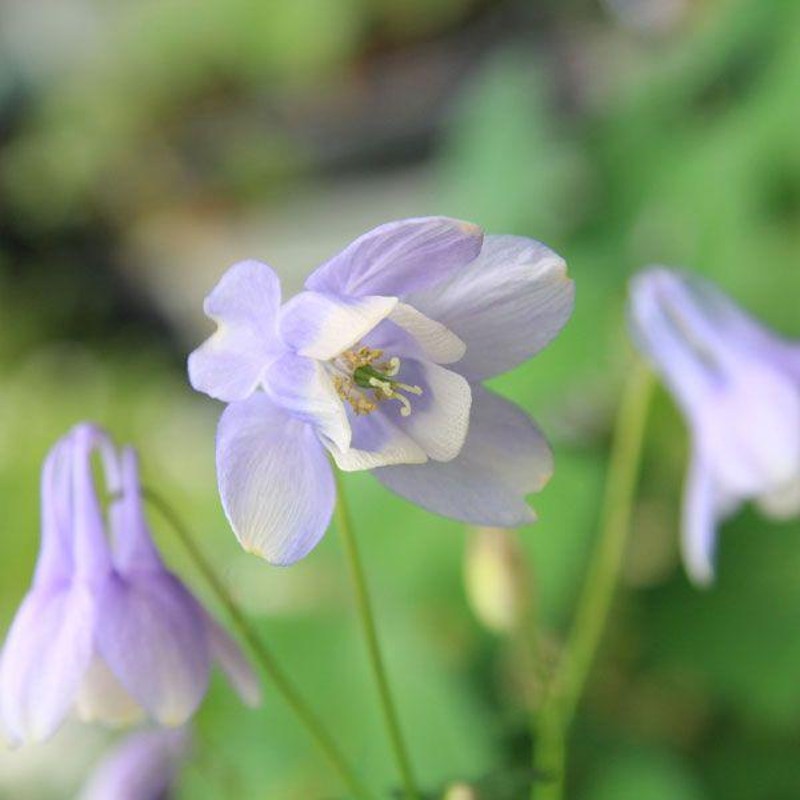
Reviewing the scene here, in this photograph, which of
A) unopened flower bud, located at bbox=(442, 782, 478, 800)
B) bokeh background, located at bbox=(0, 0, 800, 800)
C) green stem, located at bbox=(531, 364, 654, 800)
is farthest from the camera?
bokeh background, located at bbox=(0, 0, 800, 800)

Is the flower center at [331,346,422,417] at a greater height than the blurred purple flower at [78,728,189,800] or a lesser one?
greater

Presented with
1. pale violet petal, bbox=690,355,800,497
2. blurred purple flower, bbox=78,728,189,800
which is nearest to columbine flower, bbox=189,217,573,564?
pale violet petal, bbox=690,355,800,497

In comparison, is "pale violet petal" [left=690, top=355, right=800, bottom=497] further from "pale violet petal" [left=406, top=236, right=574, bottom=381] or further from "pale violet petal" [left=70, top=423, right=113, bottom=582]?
"pale violet petal" [left=70, top=423, right=113, bottom=582]

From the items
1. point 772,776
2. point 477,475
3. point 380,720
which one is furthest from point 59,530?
point 772,776

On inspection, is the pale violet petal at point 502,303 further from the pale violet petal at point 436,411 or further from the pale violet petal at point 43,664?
the pale violet petal at point 43,664

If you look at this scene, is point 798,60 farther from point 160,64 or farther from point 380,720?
point 160,64

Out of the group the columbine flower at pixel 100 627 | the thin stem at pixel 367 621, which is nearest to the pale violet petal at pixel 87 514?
the columbine flower at pixel 100 627
